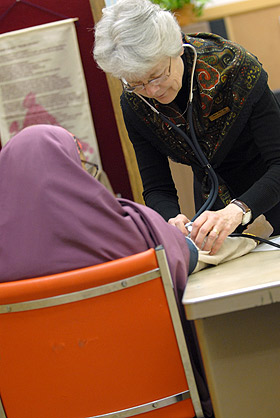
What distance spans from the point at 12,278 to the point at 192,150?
74cm

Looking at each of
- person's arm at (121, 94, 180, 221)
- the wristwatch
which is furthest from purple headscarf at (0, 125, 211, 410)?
person's arm at (121, 94, 180, 221)

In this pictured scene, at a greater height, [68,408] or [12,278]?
[12,278]

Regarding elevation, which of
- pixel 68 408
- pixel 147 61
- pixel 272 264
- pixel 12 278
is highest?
pixel 147 61

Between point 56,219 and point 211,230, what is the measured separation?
16.3 inches

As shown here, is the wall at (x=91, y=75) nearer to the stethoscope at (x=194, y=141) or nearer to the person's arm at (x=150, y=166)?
the person's arm at (x=150, y=166)

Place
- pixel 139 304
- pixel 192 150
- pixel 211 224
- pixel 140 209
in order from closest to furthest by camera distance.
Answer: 1. pixel 139 304
2. pixel 140 209
3. pixel 211 224
4. pixel 192 150

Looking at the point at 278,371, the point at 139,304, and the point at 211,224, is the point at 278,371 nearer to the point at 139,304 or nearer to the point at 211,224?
the point at 139,304

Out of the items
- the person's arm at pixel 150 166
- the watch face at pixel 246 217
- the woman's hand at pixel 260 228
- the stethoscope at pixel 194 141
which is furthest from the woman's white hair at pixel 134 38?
the woman's hand at pixel 260 228

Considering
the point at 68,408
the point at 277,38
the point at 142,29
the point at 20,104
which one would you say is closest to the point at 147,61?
the point at 142,29

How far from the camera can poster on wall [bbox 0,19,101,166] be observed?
303 centimetres

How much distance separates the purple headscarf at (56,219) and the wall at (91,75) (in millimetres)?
2197

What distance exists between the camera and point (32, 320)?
0.89 metres

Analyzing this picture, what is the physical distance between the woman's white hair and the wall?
183 cm

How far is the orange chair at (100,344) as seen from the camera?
85cm
